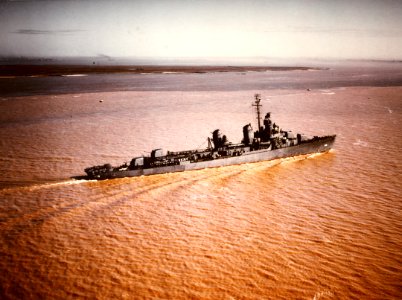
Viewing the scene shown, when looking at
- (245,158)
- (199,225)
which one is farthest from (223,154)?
(199,225)

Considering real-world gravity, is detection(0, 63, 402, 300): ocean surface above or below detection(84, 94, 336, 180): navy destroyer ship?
below

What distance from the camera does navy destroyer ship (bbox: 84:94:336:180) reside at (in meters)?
24.1

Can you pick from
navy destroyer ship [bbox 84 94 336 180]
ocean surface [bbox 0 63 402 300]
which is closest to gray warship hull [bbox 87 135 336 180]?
navy destroyer ship [bbox 84 94 336 180]

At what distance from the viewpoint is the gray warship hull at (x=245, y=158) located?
2406 centimetres

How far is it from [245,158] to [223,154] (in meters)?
2.14

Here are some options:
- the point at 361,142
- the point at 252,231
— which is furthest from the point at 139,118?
the point at 252,231

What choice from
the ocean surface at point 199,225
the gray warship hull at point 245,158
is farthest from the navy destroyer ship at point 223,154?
the ocean surface at point 199,225

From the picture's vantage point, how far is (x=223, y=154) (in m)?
27.4

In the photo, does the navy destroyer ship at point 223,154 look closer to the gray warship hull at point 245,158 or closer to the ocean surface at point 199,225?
the gray warship hull at point 245,158

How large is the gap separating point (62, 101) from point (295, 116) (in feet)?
161

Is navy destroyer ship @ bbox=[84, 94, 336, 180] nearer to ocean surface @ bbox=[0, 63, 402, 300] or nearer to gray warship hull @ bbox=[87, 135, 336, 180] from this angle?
gray warship hull @ bbox=[87, 135, 336, 180]

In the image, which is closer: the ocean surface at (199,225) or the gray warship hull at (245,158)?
the ocean surface at (199,225)

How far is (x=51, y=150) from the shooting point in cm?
3050

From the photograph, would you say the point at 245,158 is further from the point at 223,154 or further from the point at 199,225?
the point at 199,225
